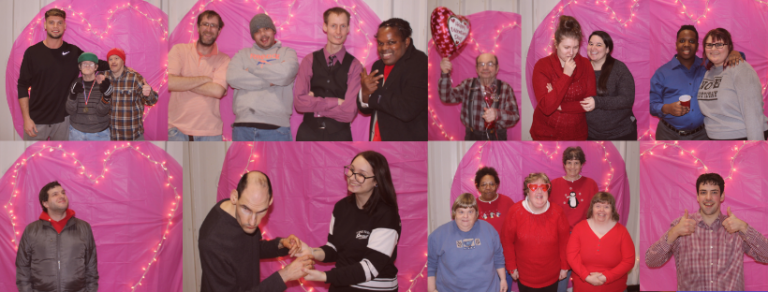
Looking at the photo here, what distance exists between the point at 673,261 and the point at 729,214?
487 mm

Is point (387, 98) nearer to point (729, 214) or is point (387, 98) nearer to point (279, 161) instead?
point (279, 161)

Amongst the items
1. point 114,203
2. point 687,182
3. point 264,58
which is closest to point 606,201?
point 687,182

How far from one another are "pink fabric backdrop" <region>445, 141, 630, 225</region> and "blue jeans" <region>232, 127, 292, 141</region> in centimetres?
121

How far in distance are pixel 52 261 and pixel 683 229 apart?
4.23m

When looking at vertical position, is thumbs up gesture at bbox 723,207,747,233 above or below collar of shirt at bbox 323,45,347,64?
below

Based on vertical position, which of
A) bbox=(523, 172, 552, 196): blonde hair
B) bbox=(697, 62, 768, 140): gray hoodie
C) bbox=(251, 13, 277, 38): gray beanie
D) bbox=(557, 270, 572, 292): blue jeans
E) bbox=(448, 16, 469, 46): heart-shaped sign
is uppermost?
bbox=(251, 13, 277, 38): gray beanie

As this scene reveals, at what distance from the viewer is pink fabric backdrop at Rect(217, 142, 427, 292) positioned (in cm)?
289

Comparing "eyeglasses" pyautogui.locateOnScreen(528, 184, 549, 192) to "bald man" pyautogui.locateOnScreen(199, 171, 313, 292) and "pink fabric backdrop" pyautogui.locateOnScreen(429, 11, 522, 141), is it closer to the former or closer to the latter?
"pink fabric backdrop" pyautogui.locateOnScreen(429, 11, 522, 141)

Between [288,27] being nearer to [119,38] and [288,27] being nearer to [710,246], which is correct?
[119,38]

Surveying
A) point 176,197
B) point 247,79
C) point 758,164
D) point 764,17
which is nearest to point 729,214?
point 758,164

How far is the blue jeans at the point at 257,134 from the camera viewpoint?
110 inches

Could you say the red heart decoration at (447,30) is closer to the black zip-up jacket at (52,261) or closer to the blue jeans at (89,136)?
the blue jeans at (89,136)

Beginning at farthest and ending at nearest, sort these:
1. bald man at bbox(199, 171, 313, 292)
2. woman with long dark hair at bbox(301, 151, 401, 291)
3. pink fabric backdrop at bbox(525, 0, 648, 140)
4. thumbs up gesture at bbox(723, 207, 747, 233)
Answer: pink fabric backdrop at bbox(525, 0, 648, 140) < thumbs up gesture at bbox(723, 207, 747, 233) < woman with long dark hair at bbox(301, 151, 401, 291) < bald man at bbox(199, 171, 313, 292)

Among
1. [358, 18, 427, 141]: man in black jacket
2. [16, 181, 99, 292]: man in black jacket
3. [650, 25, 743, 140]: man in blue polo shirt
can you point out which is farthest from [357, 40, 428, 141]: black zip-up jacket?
[16, 181, 99, 292]: man in black jacket
